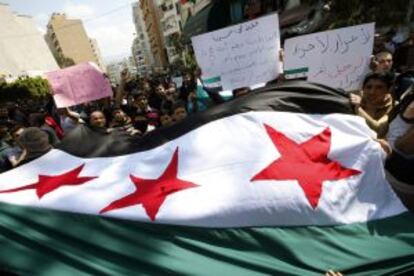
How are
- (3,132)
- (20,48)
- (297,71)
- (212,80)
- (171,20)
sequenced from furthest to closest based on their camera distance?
(171,20) → (20,48) → (3,132) → (212,80) → (297,71)

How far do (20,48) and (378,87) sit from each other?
51.1 m

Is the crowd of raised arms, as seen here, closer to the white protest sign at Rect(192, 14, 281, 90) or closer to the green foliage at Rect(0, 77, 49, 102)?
the white protest sign at Rect(192, 14, 281, 90)

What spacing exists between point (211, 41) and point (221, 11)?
1448 cm

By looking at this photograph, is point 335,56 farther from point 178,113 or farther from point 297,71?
point 178,113

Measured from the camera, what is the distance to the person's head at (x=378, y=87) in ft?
10.5

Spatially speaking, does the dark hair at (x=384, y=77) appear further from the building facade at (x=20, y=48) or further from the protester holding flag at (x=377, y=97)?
the building facade at (x=20, y=48)

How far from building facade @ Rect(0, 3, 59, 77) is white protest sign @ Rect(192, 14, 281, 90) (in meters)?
43.3

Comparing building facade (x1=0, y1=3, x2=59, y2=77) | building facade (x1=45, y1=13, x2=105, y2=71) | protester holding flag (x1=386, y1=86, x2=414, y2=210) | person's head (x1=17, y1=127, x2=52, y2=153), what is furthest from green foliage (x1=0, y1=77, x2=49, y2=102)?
building facade (x1=45, y1=13, x2=105, y2=71)

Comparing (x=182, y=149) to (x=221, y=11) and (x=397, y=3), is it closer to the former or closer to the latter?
(x=397, y=3)

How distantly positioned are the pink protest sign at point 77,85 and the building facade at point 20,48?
41.5 meters

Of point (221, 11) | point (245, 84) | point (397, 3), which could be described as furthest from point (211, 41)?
point (221, 11)

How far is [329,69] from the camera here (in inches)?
138

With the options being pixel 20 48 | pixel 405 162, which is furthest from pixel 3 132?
pixel 20 48

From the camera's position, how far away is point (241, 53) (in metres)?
3.67
